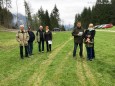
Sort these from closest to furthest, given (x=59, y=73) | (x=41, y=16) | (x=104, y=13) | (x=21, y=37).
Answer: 1. (x=59, y=73)
2. (x=21, y=37)
3. (x=104, y=13)
4. (x=41, y=16)

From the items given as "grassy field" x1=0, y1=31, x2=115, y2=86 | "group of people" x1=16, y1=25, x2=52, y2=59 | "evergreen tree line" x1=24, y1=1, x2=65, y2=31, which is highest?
"evergreen tree line" x1=24, y1=1, x2=65, y2=31

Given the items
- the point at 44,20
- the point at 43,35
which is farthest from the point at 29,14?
the point at 43,35

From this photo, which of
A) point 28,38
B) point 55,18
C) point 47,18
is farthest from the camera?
point 55,18

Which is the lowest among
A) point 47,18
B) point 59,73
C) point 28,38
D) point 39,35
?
point 59,73

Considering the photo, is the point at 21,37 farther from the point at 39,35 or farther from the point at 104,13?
the point at 104,13

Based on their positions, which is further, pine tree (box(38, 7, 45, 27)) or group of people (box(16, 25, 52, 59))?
pine tree (box(38, 7, 45, 27))

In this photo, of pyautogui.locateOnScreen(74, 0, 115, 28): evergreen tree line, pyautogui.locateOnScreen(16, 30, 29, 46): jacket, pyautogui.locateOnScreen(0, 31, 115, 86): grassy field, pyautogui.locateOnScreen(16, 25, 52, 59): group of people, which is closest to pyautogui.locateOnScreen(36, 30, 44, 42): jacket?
pyautogui.locateOnScreen(16, 25, 52, 59): group of people

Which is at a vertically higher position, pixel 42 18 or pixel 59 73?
pixel 42 18

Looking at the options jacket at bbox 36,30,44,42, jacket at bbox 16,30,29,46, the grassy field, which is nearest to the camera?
the grassy field

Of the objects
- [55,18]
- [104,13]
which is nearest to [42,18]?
[55,18]

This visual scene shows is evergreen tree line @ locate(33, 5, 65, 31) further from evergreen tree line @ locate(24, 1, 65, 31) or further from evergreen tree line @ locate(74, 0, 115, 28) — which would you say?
evergreen tree line @ locate(74, 0, 115, 28)

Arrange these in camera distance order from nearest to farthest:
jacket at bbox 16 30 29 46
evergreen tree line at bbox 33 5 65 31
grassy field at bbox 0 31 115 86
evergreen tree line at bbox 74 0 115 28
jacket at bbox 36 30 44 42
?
grassy field at bbox 0 31 115 86
jacket at bbox 16 30 29 46
jacket at bbox 36 30 44 42
evergreen tree line at bbox 74 0 115 28
evergreen tree line at bbox 33 5 65 31

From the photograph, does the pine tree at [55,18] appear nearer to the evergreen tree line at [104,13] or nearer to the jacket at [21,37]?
the evergreen tree line at [104,13]

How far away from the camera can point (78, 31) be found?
16.7 metres
